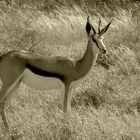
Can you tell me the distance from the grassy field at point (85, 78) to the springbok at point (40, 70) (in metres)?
0.32

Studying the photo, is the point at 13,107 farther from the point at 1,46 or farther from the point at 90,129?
the point at 1,46

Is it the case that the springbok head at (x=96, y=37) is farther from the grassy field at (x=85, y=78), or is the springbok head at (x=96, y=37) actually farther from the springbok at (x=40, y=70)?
the grassy field at (x=85, y=78)

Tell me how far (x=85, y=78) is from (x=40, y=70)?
1.89 m

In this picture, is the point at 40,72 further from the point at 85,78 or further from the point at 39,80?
the point at 85,78

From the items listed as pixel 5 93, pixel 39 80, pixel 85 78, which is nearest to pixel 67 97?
pixel 39 80

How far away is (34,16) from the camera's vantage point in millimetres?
11969

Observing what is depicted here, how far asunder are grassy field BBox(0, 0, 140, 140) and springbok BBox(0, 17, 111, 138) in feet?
1.06

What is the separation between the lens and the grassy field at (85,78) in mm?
6504

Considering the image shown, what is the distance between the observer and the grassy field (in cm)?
650

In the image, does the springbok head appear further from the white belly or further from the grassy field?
the grassy field

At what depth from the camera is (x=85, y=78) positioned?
8.30 metres

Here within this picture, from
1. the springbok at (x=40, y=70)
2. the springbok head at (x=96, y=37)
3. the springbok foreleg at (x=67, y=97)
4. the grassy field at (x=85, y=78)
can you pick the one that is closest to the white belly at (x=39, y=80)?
the springbok at (x=40, y=70)

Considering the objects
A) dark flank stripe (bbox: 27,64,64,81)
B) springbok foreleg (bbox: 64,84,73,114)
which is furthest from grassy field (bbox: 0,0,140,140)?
dark flank stripe (bbox: 27,64,64,81)

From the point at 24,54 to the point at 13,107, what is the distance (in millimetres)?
756
